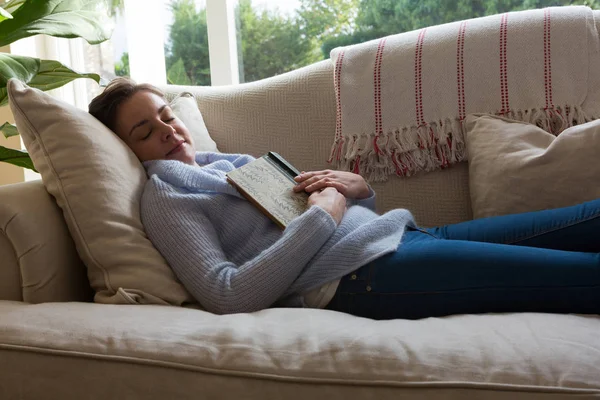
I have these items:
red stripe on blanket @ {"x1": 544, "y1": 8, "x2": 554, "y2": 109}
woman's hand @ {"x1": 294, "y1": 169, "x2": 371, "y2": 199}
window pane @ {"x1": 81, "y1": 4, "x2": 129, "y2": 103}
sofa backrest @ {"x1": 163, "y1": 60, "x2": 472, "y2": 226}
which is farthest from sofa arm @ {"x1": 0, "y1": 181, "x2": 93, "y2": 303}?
window pane @ {"x1": 81, "y1": 4, "x2": 129, "y2": 103}

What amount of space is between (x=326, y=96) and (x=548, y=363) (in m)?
1.20

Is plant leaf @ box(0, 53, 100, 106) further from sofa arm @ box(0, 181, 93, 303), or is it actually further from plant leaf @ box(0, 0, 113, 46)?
sofa arm @ box(0, 181, 93, 303)

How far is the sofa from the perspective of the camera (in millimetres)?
944

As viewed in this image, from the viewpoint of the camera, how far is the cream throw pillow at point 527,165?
5.26 feet

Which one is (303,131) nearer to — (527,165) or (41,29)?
(527,165)

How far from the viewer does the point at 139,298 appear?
133 cm

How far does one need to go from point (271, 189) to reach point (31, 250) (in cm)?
52

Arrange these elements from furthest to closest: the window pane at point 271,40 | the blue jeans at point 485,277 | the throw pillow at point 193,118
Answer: the window pane at point 271,40 → the throw pillow at point 193,118 → the blue jeans at point 485,277

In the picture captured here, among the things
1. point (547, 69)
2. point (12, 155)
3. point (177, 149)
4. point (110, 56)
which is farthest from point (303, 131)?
point (110, 56)

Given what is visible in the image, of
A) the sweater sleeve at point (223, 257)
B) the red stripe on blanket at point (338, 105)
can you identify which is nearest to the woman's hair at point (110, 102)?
the sweater sleeve at point (223, 257)

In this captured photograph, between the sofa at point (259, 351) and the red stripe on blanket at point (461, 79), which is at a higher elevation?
the red stripe on blanket at point (461, 79)

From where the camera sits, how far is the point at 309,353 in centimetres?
101

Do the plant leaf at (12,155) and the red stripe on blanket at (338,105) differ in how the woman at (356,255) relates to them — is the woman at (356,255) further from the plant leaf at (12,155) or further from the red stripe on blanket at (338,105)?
the plant leaf at (12,155)

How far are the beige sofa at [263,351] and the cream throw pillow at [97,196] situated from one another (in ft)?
0.28
